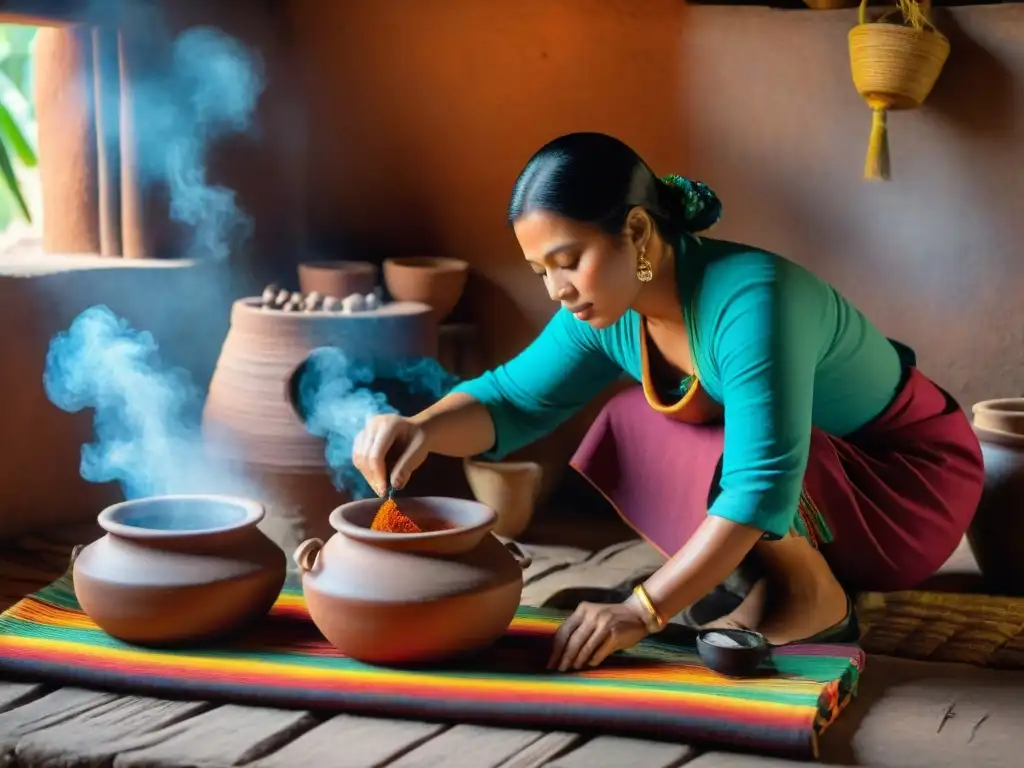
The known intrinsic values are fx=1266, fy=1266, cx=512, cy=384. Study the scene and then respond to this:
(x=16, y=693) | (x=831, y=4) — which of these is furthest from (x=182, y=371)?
(x=831, y=4)

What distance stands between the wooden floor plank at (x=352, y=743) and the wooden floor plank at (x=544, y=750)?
0.17m

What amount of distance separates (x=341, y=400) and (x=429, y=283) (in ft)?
2.17

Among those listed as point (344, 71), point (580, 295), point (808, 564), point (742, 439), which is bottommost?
point (808, 564)

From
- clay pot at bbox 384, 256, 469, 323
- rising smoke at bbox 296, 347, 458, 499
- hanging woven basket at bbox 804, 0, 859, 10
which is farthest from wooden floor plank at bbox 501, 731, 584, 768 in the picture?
hanging woven basket at bbox 804, 0, 859, 10

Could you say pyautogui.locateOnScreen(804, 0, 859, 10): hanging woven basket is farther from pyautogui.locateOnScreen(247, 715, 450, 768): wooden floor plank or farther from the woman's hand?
pyautogui.locateOnScreen(247, 715, 450, 768): wooden floor plank

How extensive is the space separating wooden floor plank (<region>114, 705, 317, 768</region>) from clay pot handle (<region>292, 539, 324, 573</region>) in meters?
0.28

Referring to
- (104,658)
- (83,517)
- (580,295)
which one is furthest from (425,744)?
(83,517)

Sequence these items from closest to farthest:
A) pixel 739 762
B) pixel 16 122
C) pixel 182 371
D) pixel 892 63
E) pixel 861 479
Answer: pixel 739 762 < pixel 861 479 < pixel 892 63 < pixel 182 371 < pixel 16 122

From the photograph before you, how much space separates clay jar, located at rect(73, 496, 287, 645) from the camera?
2.34m

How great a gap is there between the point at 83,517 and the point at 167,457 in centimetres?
40

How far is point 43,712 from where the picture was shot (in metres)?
2.22

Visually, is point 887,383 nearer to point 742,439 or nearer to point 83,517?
point 742,439

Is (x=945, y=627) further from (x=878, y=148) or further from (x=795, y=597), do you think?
(x=878, y=148)

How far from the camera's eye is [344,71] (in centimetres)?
418
